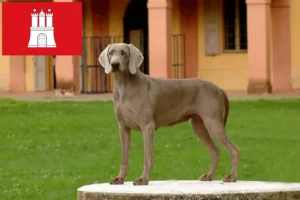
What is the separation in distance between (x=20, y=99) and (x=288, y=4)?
25.0 feet

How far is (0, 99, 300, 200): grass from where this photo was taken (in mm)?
15336

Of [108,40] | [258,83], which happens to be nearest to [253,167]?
[258,83]

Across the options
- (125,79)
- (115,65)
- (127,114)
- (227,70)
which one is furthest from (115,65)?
(227,70)

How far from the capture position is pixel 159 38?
1172 inches

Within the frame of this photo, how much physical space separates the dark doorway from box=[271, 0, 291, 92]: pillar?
4.13m

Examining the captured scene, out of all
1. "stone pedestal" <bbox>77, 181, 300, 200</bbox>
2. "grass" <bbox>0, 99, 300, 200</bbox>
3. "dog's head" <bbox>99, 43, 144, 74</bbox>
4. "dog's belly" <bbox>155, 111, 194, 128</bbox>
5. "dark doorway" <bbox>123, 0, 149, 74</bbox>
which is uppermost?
"dark doorway" <bbox>123, 0, 149, 74</bbox>

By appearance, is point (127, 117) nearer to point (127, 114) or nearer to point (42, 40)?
point (127, 114)

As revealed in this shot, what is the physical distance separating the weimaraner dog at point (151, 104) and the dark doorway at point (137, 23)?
78.6 ft

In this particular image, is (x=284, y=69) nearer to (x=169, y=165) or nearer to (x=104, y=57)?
(x=169, y=165)

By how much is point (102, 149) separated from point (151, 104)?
959cm

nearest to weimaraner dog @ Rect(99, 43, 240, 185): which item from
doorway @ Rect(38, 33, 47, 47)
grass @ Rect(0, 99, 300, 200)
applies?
grass @ Rect(0, 99, 300, 200)

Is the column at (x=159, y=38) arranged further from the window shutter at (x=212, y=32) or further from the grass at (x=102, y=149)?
the grass at (x=102, y=149)

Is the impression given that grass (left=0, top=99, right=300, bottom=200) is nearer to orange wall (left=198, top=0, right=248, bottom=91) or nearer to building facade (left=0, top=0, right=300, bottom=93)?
building facade (left=0, top=0, right=300, bottom=93)

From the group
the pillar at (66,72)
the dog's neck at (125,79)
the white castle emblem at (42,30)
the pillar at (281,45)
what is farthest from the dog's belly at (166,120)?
the pillar at (281,45)
